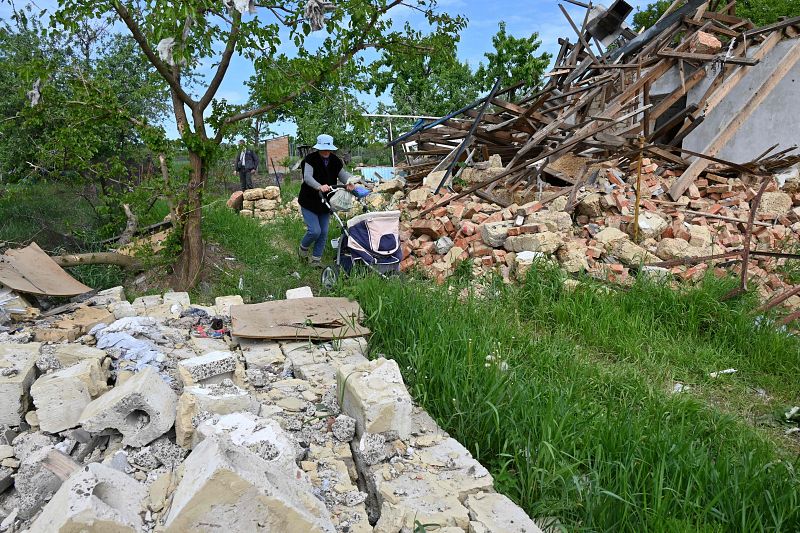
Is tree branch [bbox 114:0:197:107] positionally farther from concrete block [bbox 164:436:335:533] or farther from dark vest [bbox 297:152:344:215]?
concrete block [bbox 164:436:335:533]

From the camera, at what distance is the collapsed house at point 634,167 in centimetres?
698

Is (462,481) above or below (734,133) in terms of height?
below

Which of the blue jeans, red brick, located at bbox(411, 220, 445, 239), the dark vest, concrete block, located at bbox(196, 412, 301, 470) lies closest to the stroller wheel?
the blue jeans

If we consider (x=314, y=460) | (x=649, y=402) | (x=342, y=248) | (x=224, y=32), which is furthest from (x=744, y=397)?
(x=224, y=32)

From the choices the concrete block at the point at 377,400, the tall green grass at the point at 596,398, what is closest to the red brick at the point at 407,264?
the tall green grass at the point at 596,398

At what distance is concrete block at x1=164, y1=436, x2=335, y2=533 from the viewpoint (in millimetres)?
1993

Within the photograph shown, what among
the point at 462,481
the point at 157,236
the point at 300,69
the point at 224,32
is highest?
the point at 224,32

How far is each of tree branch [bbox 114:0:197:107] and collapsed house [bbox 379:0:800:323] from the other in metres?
3.51

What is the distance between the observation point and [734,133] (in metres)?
10.3

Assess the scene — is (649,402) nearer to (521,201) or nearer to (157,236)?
(521,201)

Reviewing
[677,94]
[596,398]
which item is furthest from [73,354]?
[677,94]

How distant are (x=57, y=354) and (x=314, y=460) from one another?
2215mm

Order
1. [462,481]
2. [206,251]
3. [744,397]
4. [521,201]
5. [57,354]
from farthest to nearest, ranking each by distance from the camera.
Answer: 1. [521,201]
2. [206,251]
3. [744,397]
4. [57,354]
5. [462,481]

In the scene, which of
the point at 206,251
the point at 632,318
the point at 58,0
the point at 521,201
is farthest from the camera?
the point at 521,201
